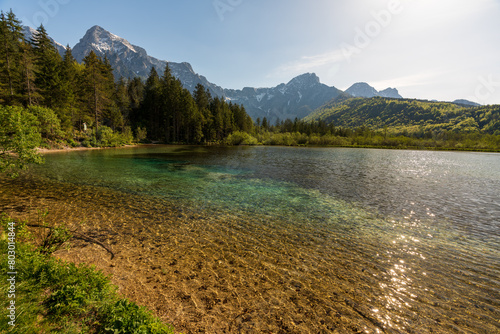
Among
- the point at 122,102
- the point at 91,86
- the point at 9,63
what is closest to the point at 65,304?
the point at 9,63

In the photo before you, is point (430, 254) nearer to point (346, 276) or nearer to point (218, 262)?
point (346, 276)

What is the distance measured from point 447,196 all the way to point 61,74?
88733 millimetres

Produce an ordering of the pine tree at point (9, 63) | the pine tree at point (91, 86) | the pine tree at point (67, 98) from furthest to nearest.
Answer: the pine tree at point (91, 86)
the pine tree at point (67, 98)
the pine tree at point (9, 63)

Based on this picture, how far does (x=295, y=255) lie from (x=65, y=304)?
7.78 metres

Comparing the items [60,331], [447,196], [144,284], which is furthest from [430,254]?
[447,196]

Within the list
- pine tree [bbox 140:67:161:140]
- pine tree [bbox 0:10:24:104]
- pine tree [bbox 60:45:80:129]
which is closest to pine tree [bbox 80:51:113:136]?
pine tree [bbox 60:45:80:129]

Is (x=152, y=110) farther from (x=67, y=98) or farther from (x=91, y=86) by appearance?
(x=67, y=98)

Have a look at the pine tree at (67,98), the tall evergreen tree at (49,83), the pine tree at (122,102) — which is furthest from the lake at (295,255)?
the pine tree at (122,102)

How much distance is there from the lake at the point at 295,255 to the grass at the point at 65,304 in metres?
1.33

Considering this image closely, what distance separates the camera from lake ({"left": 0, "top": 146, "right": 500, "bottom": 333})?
583 centimetres

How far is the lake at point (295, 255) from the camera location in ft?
19.1

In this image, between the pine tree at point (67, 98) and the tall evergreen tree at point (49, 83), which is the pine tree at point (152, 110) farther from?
the tall evergreen tree at point (49, 83)

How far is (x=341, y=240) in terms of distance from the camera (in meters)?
10.5

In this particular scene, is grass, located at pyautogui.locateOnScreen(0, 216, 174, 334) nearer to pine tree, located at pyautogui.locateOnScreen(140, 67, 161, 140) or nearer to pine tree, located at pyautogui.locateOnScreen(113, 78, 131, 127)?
pine tree, located at pyautogui.locateOnScreen(113, 78, 131, 127)
